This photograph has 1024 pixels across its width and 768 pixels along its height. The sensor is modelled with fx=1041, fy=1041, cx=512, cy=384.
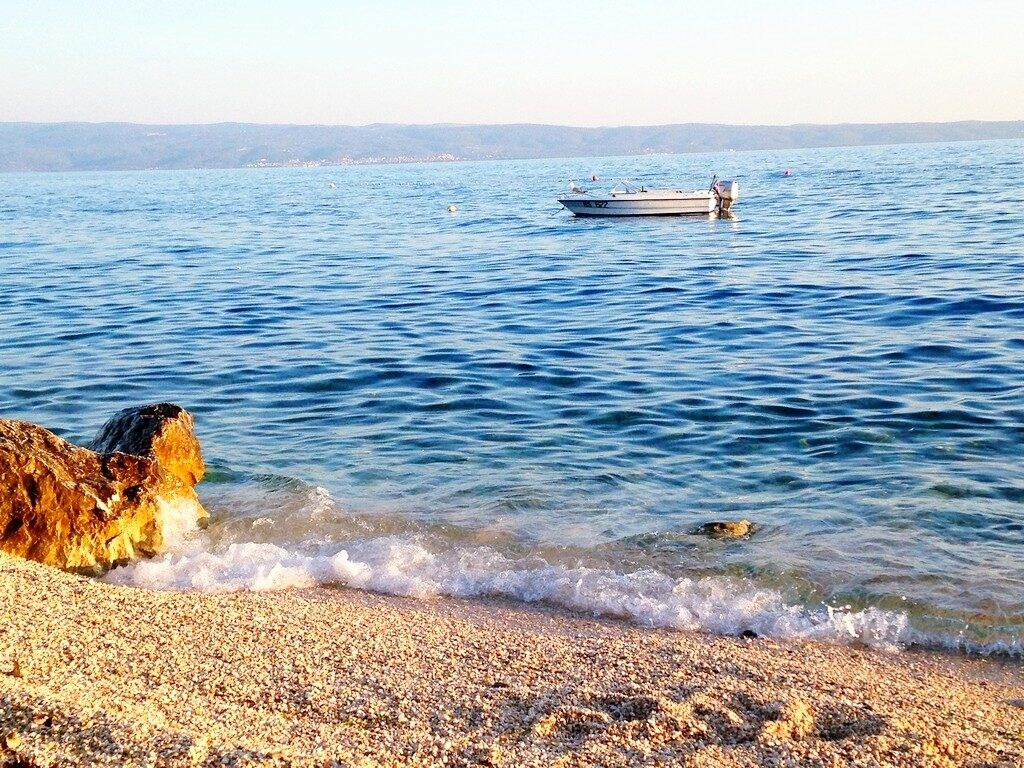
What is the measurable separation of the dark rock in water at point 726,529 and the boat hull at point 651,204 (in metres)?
34.5

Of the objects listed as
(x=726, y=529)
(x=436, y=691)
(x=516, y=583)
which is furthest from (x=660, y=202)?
(x=436, y=691)

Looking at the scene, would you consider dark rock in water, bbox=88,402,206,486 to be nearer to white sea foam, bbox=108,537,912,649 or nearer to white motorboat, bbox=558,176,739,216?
white sea foam, bbox=108,537,912,649

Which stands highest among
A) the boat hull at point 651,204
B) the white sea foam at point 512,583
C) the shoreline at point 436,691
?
the boat hull at point 651,204

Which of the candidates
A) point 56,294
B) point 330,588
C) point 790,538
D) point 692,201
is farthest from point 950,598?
point 692,201

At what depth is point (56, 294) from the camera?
2344 cm

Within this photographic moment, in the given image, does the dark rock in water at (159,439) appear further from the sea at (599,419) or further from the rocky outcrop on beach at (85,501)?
the sea at (599,419)

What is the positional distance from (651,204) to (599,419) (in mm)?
31359

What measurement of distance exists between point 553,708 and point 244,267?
1010 inches

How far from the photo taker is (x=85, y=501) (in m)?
7.91

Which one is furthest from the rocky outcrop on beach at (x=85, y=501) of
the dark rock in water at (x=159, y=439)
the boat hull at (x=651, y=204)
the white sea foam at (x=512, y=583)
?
the boat hull at (x=651, y=204)

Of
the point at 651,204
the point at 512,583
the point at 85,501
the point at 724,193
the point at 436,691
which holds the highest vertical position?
the point at 724,193

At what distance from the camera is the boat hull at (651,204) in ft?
139

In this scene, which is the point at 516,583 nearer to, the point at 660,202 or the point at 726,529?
the point at 726,529

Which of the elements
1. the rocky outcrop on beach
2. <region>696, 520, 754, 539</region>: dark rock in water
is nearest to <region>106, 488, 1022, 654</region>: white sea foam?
the rocky outcrop on beach
